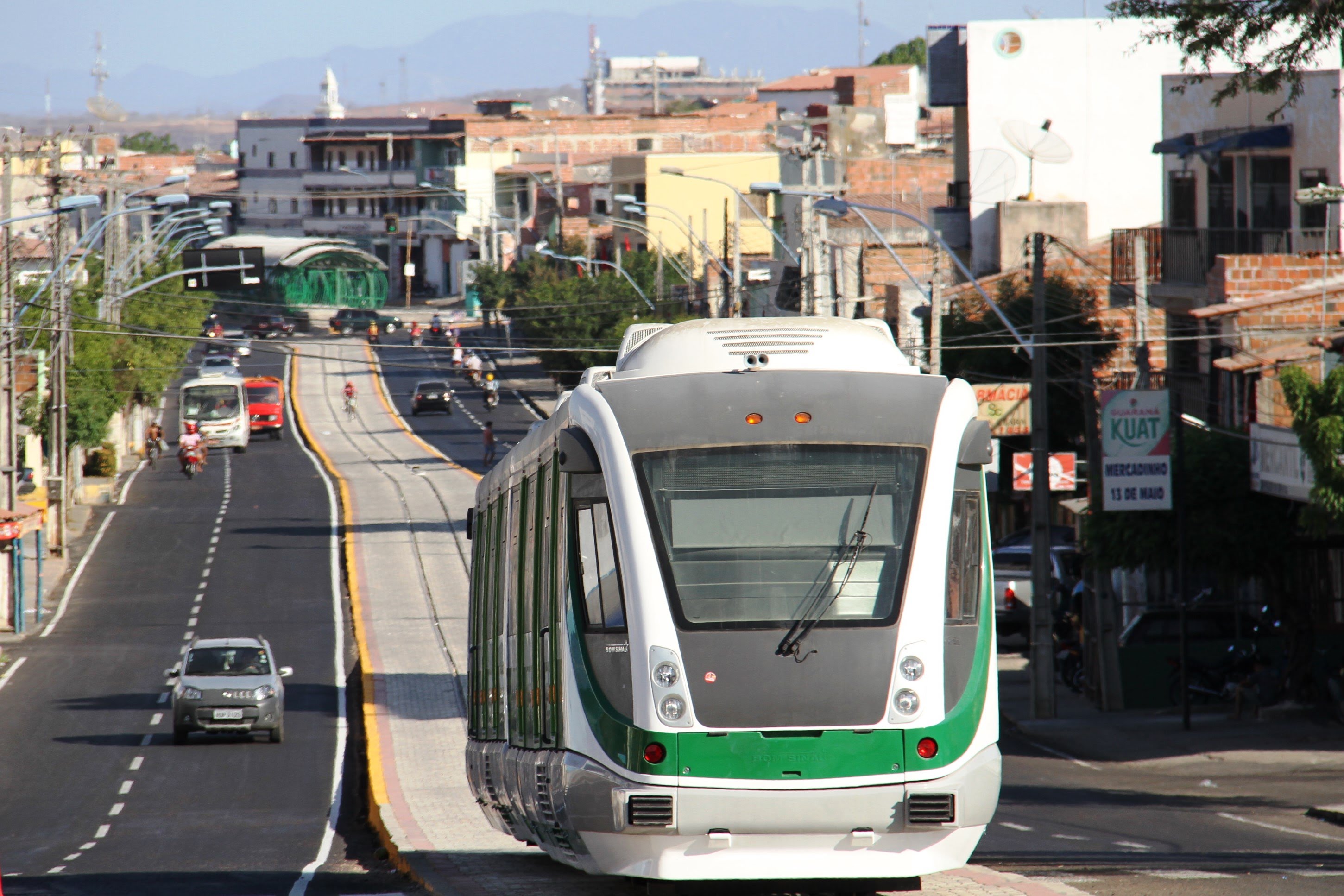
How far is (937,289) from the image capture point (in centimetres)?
2934

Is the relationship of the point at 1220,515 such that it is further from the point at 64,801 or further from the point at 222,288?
the point at 222,288

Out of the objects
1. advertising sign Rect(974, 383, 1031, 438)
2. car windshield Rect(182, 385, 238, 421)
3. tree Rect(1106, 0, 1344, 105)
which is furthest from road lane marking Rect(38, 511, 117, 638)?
tree Rect(1106, 0, 1344, 105)

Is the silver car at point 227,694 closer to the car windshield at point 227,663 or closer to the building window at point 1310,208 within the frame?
the car windshield at point 227,663

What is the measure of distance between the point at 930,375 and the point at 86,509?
4897 cm

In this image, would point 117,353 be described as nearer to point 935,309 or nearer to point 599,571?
point 935,309

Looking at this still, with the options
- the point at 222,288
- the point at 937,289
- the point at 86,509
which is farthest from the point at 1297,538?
the point at 222,288

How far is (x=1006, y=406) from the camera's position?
34.2 m

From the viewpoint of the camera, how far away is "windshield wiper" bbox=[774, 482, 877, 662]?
903 cm

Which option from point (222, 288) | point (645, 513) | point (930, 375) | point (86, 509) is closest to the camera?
point (645, 513)

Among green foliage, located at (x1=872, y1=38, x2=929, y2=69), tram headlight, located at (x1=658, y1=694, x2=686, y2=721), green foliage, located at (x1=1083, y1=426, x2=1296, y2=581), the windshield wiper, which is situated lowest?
green foliage, located at (x1=1083, y1=426, x2=1296, y2=581)

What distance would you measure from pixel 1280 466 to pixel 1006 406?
29.0 ft

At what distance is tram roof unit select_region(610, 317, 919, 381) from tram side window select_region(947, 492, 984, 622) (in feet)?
3.14

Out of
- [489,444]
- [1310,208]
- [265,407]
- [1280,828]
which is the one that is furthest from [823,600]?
[265,407]

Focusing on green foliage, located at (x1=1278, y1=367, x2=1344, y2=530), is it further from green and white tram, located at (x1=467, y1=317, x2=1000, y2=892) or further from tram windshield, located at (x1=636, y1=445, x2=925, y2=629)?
tram windshield, located at (x1=636, y1=445, x2=925, y2=629)
